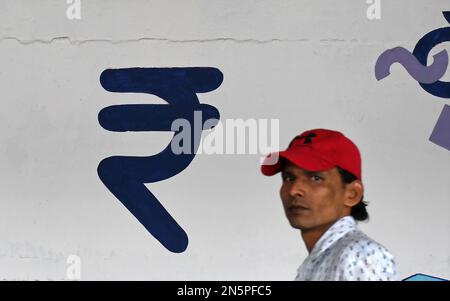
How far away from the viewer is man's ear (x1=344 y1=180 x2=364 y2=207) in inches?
150

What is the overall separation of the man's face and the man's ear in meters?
0.01

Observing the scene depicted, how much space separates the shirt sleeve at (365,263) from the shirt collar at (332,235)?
0.38ft

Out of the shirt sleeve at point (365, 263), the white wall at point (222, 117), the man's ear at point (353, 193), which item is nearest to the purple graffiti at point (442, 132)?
the white wall at point (222, 117)

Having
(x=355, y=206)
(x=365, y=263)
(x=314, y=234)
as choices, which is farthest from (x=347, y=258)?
(x=355, y=206)

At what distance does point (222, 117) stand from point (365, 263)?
1849 mm

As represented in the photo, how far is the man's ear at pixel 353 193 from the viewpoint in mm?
3807

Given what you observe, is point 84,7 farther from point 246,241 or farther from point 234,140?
point 246,241

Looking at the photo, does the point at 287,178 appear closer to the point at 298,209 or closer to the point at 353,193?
the point at 298,209

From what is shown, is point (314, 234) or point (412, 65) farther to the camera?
point (412, 65)

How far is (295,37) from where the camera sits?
4.85m

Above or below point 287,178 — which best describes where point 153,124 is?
above

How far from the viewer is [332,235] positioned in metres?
3.35

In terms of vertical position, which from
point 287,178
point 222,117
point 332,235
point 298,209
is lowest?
point 332,235

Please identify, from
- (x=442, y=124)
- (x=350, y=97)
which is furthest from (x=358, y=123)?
(x=442, y=124)
